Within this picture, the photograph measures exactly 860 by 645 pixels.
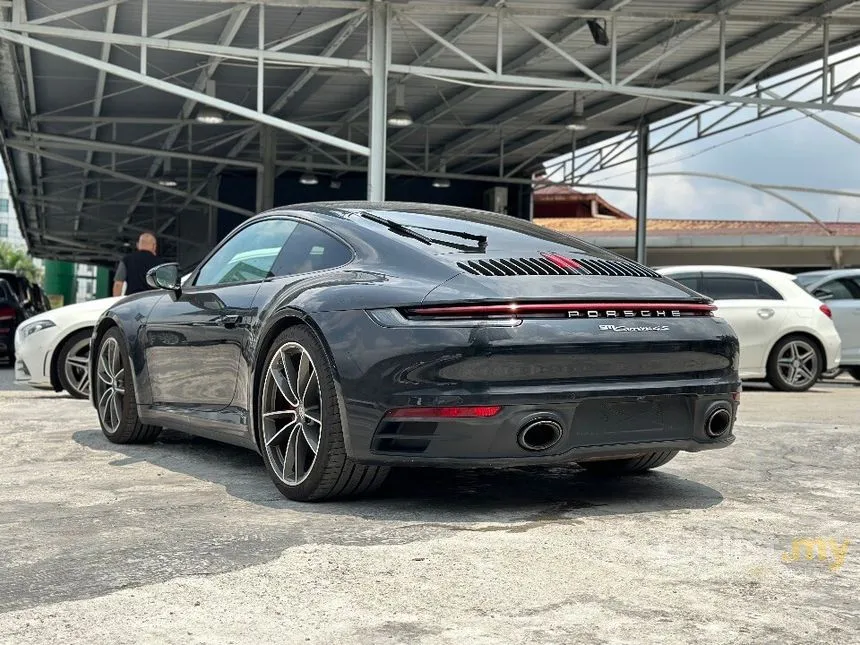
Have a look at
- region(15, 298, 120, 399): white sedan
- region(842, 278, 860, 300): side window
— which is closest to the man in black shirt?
region(15, 298, 120, 399): white sedan

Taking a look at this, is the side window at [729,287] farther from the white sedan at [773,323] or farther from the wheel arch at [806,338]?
the wheel arch at [806,338]

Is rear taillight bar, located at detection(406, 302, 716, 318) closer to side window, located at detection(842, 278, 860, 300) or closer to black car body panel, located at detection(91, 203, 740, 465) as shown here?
black car body panel, located at detection(91, 203, 740, 465)

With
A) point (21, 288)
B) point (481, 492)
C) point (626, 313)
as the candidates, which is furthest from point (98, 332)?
point (21, 288)

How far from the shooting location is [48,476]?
5.65m

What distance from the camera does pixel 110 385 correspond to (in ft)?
23.3

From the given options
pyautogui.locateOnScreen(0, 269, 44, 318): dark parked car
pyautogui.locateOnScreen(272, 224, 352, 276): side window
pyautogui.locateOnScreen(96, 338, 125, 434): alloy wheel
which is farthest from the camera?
pyautogui.locateOnScreen(0, 269, 44, 318): dark parked car

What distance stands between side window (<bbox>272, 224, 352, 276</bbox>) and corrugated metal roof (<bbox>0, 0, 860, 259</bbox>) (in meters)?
9.81

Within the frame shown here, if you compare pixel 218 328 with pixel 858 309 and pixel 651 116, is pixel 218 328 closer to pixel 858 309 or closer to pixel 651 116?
pixel 858 309

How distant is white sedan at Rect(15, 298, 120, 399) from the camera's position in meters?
→ 10.7

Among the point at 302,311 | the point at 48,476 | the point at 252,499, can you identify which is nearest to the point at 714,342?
the point at 302,311

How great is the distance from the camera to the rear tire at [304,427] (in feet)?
15.3

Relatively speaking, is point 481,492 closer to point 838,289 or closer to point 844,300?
point 844,300

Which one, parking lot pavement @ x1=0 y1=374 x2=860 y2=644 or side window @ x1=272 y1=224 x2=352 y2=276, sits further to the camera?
side window @ x1=272 y1=224 x2=352 y2=276

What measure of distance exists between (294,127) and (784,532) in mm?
11722
